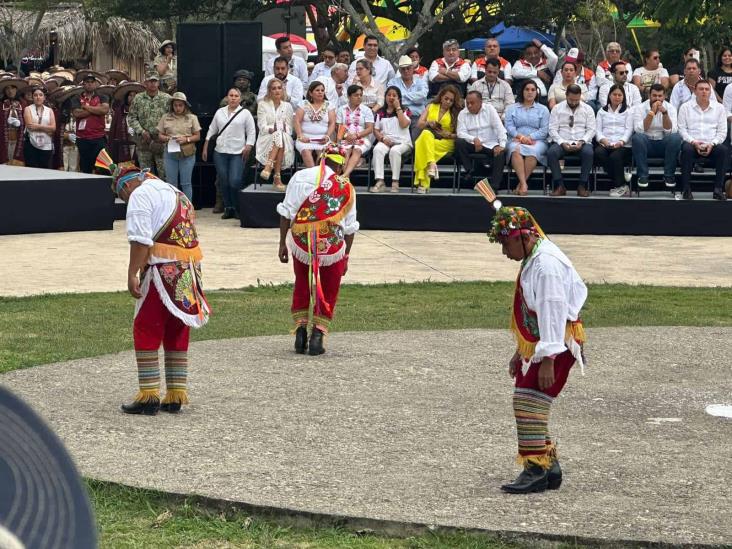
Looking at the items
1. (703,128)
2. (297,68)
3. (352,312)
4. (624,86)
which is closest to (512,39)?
(297,68)

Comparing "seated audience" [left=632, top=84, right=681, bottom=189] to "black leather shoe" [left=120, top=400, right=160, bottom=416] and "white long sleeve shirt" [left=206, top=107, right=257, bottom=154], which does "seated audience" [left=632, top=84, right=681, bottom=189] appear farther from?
"black leather shoe" [left=120, top=400, right=160, bottom=416]

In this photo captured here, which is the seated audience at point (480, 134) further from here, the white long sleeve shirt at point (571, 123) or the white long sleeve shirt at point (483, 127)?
the white long sleeve shirt at point (571, 123)

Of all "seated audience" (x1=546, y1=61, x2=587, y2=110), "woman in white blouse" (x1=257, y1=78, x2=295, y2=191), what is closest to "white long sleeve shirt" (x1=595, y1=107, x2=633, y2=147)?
"seated audience" (x1=546, y1=61, x2=587, y2=110)

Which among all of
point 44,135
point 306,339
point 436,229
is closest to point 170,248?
point 306,339

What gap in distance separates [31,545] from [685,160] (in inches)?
646

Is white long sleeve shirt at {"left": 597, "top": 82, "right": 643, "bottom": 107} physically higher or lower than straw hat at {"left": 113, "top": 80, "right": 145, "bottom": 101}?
higher

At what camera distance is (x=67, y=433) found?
7969mm

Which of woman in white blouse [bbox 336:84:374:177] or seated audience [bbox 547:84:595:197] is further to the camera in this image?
woman in white blouse [bbox 336:84:374:177]

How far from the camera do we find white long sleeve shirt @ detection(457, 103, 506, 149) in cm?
1853

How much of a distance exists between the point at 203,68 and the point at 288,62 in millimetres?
1558

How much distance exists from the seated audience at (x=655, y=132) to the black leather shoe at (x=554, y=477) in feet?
39.4

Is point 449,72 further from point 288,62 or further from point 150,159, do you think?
point 150,159

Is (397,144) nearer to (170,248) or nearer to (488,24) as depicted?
(170,248)

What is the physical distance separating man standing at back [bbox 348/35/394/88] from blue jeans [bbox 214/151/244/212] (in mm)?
2014
